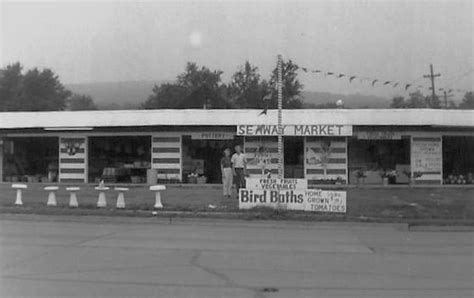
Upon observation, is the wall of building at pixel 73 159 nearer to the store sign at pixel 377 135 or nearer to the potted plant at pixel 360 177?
the potted plant at pixel 360 177

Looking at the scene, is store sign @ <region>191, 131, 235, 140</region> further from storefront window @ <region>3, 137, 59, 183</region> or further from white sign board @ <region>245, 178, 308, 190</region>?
white sign board @ <region>245, 178, 308, 190</region>

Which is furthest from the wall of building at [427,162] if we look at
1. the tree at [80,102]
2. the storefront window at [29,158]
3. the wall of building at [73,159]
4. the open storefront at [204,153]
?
the tree at [80,102]

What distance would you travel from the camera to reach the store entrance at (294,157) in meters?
28.8

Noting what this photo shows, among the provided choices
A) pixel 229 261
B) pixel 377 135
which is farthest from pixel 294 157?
pixel 229 261

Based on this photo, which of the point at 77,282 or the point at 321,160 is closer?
the point at 77,282

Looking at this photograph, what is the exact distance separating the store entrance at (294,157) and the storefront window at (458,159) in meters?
6.79

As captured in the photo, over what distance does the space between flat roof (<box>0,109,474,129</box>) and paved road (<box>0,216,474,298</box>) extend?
13386mm

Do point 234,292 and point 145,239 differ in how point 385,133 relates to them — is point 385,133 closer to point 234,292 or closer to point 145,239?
point 145,239

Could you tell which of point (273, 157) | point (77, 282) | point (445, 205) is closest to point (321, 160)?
point (273, 157)

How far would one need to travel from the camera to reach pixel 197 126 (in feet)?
91.8

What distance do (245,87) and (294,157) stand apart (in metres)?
33.2

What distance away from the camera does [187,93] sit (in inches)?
2576

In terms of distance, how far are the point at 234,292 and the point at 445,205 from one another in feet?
43.6

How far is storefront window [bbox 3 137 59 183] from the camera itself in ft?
99.1
